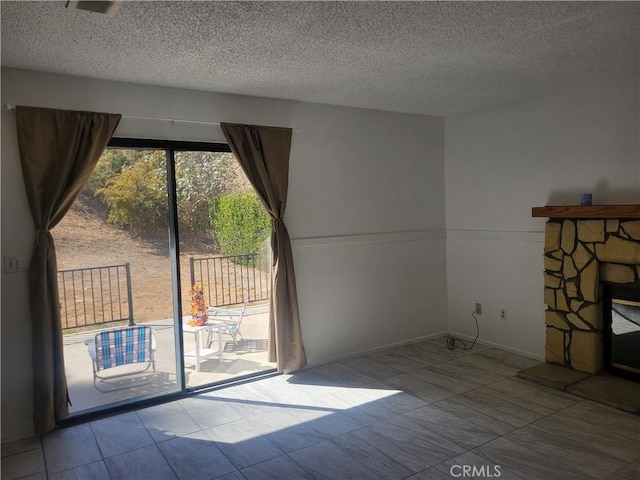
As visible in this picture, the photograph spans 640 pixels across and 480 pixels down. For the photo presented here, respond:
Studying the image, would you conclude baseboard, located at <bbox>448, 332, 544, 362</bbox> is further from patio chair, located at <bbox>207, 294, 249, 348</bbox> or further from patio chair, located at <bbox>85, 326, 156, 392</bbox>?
patio chair, located at <bbox>85, 326, 156, 392</bbox>

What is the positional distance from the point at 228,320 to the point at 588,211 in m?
3.06

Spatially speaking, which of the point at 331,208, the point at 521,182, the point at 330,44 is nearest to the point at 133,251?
the point at 331,208

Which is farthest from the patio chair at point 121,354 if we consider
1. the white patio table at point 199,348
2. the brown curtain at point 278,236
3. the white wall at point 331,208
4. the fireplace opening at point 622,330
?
the fireplace opening at point 622,330

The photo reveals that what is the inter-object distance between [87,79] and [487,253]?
389 cm

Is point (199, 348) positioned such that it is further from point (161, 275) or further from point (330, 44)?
point (330, 44)

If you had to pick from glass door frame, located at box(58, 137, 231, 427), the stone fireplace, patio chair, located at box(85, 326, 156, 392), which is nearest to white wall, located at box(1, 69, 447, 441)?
glass door frame, located at box(58, 137, 231, 427)

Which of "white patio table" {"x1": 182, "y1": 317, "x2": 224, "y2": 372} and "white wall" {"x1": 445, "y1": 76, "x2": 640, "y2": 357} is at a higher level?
"white wall" {"x1": 445, "y1": 76, "x2": 640, "y2": 357}

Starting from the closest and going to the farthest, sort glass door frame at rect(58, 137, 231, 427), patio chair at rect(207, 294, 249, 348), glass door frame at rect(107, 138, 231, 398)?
1. glass door frame at rect(58, 137, 231, 427)
2. glass door frame at rect(107, 138, 231, 398)
3. patio chair at rect(207, 294, 249, 348)

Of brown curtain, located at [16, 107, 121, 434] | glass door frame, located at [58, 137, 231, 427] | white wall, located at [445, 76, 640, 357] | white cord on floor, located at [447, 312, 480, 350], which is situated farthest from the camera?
white cord on floor, located at [447, 312, 480, 350]

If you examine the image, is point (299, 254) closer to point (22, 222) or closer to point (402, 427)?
point (402, 427)

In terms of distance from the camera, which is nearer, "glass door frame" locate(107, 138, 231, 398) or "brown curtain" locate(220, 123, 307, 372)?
"glass door frame" locate(107, 138, 231, 398)

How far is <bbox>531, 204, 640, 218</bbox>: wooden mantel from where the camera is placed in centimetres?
337

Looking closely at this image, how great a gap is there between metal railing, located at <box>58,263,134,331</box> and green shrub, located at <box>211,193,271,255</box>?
790 millimetres

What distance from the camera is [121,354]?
3596 millimetres
